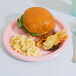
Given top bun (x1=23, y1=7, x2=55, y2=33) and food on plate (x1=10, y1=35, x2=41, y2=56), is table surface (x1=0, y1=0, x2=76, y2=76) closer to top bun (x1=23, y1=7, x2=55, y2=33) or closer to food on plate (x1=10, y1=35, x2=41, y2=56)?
food on plate (x1=10, y1=35, x2=41, y2=56)

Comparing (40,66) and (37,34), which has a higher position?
(37,34)

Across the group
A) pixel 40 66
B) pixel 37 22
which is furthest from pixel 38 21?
pixel 40 66

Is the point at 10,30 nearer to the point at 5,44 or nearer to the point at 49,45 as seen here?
the point at 5,44

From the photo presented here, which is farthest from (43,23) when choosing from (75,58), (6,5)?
(6,5)

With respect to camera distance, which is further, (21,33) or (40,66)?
(21,33)

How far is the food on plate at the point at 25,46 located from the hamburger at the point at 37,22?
0.08 m

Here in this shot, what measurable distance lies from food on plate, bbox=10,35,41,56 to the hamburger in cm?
8

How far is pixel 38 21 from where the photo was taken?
103 centimetres

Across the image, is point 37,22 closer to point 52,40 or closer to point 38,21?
point 38,21

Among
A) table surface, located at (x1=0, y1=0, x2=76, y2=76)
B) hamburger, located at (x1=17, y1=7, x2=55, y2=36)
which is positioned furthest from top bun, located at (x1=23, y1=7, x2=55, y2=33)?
table surface, located at (x1=0, y1=0, x2=76, y2=76)

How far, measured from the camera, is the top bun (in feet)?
3.39

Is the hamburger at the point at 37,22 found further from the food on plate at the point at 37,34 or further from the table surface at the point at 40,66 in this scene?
the table surface at the point at 40,66

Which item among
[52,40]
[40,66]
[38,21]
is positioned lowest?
[40,66]

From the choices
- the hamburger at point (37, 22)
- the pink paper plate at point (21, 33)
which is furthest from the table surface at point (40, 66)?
the hamburger at point (37, 22)
